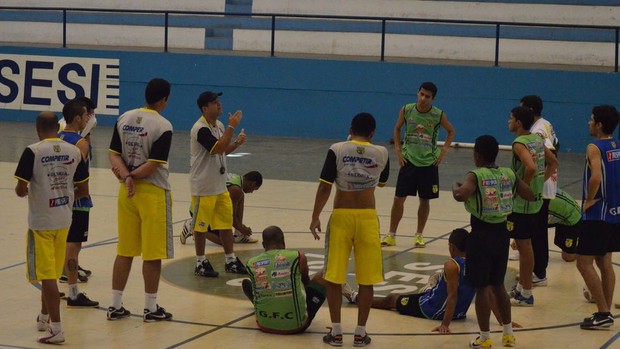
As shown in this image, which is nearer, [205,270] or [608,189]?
[608,189]

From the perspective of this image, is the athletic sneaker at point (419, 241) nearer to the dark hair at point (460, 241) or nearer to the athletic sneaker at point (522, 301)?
the athletic sneaker at point (522, 301)

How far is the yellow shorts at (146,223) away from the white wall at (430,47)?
17705 mm

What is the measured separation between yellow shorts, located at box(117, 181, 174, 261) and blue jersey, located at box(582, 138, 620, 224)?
3799 mm

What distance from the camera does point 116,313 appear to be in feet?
33.4

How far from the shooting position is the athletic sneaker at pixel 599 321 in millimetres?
10031

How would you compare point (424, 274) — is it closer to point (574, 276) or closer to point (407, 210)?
point (574, 276)

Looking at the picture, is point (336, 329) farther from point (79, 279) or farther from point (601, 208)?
point (79, 279)

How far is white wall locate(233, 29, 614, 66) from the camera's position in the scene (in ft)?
86.9

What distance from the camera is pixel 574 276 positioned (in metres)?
12.4

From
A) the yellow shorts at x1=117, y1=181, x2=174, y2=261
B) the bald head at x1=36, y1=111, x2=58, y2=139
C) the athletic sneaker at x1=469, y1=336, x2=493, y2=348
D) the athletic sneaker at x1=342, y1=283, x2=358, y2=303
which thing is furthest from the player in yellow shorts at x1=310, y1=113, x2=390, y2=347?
the bald head at x1=36, y1=111, x2=58, y2=139

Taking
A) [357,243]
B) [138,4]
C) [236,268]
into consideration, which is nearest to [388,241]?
[236,268]

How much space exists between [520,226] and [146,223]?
3.58 meters

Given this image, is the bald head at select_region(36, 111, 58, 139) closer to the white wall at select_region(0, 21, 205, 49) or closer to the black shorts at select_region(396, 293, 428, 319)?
the black shorts at select_region(396, 293, 428, 319)

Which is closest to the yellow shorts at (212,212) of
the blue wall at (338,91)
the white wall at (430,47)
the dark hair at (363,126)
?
the dark hair at (363,126)
